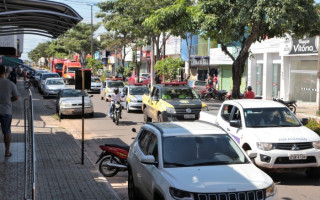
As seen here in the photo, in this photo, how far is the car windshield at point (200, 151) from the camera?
7.01 m

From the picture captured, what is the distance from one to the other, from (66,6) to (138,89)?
17978mm

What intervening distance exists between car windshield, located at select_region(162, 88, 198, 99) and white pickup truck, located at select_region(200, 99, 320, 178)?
7.42 meters

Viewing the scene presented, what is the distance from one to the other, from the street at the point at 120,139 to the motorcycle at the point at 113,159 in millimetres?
197

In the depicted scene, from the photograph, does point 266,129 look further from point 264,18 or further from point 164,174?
point 264,18

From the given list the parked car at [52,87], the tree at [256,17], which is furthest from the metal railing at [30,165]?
the parked car at [52,87]

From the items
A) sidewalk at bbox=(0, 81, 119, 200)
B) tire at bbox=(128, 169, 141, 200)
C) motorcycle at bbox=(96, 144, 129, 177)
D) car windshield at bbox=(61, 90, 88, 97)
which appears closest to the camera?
tire at bbox=(128, 169, 141, 200)

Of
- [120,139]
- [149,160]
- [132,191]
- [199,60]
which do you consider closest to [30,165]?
[149,160]

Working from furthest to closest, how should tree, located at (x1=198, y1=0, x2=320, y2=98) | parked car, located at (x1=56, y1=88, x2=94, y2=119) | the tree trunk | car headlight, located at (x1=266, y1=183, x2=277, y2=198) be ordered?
parked car, located at (x1=56, y1=88, x2=94, y2=119) → the tree trunk → tree, located at (x1=198, y1=0, x2=320, y2=98) → car headlight, located at (x1=266, y1=183, x2=277, y2=198)

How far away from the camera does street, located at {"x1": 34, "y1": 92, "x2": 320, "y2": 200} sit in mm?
9422

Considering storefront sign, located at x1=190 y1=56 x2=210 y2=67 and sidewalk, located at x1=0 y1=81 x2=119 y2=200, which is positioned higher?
storefront sign, located at x1=190 y1=56 x2=210 y2=67

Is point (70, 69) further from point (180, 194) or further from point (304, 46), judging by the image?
point (180, 194)

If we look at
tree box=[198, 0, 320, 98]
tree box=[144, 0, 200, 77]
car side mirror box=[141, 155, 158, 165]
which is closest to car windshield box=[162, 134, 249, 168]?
car side mirror box=[141, 155, 158, 165]

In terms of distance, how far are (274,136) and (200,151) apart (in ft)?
11.1

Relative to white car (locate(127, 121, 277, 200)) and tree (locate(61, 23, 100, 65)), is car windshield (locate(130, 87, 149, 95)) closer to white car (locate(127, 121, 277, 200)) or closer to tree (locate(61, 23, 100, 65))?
white car (locate(127, 121, 277, 200))
